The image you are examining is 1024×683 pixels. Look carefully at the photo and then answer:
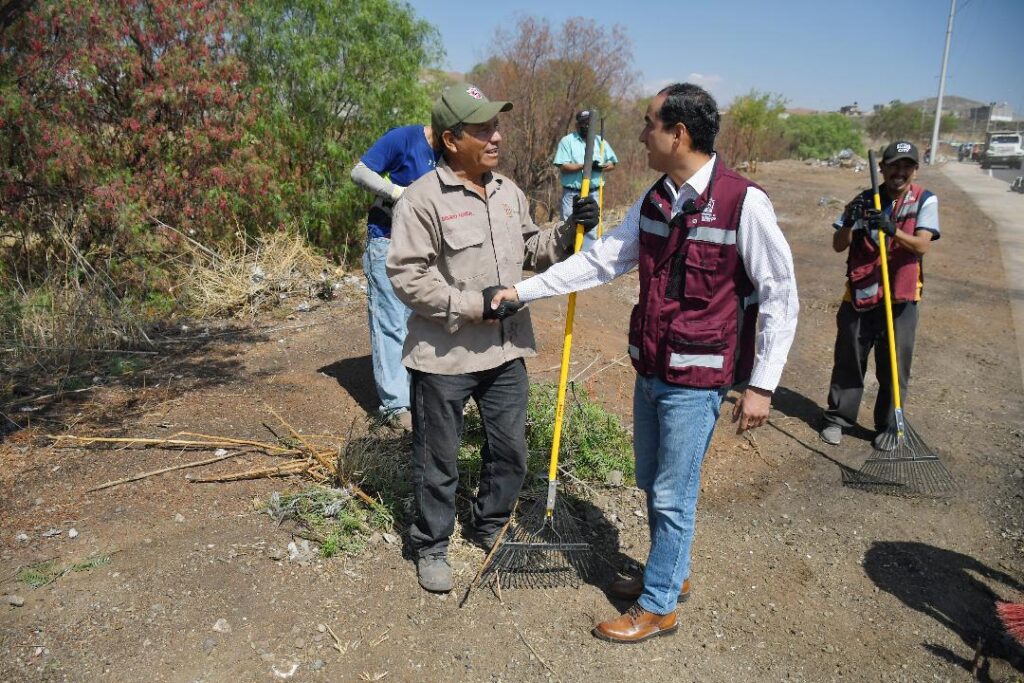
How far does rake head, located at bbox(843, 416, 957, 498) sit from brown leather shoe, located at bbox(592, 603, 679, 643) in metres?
2.06

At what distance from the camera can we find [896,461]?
4551mm

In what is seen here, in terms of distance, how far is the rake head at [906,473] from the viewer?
4.38 metres

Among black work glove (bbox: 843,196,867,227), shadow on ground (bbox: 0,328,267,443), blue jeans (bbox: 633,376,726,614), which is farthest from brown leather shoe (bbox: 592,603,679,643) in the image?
shadow on ground (bbox: 0,328,267,443)

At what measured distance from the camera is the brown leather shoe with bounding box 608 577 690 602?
3.26 meters

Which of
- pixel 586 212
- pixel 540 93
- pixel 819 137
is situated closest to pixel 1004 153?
pixel 819 137

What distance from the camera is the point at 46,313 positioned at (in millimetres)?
5730

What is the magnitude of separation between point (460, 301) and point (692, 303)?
0.91 meters

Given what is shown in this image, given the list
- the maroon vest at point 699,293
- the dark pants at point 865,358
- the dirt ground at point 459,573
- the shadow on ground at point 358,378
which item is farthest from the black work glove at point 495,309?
the dark pants at point 865,358

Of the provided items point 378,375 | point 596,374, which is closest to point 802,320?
point 596,374

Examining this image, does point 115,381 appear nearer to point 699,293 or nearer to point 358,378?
point 358,378

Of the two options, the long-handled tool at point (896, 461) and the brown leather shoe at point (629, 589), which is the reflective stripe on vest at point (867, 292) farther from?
the brown leather shoe at point (629, 589)

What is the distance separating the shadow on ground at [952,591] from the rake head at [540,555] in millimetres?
1505

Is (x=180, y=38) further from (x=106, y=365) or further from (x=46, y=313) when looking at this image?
(x=106, y=365)

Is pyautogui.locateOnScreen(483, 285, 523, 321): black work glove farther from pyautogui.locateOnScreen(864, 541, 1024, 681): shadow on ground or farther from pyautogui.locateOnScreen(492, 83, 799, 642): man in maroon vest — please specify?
pyautogui.locateOnScreen(864, 541, 1024, 681): shadow on ground
